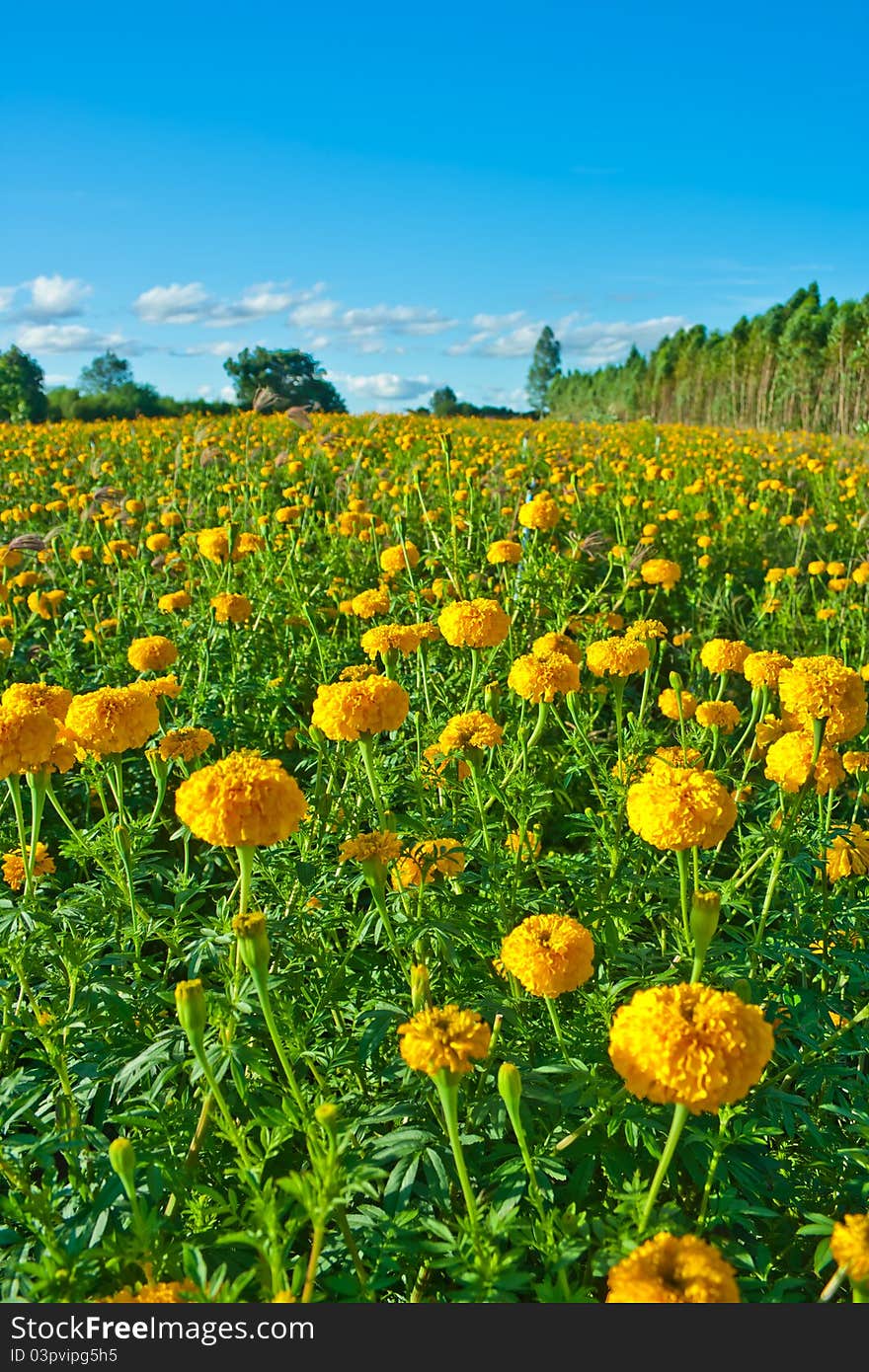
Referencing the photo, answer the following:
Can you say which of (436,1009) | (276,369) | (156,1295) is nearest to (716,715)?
(436,1009)

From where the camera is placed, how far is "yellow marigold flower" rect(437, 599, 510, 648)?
8.32 feet

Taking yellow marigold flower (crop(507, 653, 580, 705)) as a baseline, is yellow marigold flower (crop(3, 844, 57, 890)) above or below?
below

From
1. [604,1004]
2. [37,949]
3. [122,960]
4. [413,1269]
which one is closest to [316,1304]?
[413,1269]

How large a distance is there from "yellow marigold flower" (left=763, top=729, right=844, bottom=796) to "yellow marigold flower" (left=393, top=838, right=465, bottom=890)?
0.82 metres

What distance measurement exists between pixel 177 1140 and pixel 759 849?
1595 mm

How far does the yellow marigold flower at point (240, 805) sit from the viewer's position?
1.45m

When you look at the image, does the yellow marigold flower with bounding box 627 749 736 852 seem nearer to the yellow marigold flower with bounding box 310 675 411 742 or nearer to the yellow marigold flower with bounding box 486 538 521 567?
the yellow marigold flower with bounding box 310 675 411 742

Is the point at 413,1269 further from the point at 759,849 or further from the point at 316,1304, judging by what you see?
the point at 759,849

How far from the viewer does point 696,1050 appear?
115 cm

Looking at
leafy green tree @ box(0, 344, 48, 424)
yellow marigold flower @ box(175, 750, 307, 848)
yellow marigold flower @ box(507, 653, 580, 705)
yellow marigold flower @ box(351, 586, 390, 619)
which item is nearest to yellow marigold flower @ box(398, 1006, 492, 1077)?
yellow marigold flower @ box(175, 750, 307, 848)

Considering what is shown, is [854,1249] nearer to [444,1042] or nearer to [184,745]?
[444,1042]

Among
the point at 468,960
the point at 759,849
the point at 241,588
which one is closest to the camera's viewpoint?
the point at 468,960

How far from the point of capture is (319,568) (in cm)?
505

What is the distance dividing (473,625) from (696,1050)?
1.57 m
